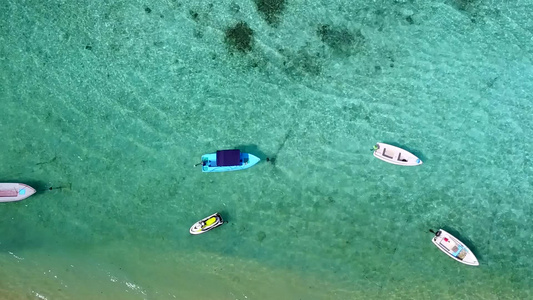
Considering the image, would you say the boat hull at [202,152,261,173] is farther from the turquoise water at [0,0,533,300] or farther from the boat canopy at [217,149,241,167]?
the turquoise water at [0,0,533,300]

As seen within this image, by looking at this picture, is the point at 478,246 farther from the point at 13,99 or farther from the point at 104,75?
the point at 13,99

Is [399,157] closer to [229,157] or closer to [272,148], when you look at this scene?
[272,148]

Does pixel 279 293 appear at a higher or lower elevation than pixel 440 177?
lower

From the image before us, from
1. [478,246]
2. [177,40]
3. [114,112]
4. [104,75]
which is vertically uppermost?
[177,40]

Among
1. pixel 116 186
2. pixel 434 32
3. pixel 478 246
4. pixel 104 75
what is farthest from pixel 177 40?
pixel 478 246

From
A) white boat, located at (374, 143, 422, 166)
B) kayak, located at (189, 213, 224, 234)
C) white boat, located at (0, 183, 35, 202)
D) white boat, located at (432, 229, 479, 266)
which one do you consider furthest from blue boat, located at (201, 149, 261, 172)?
white boat, located at (432, 229, 479, 266)

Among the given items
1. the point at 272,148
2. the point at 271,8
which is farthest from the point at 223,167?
the point at 271,8
